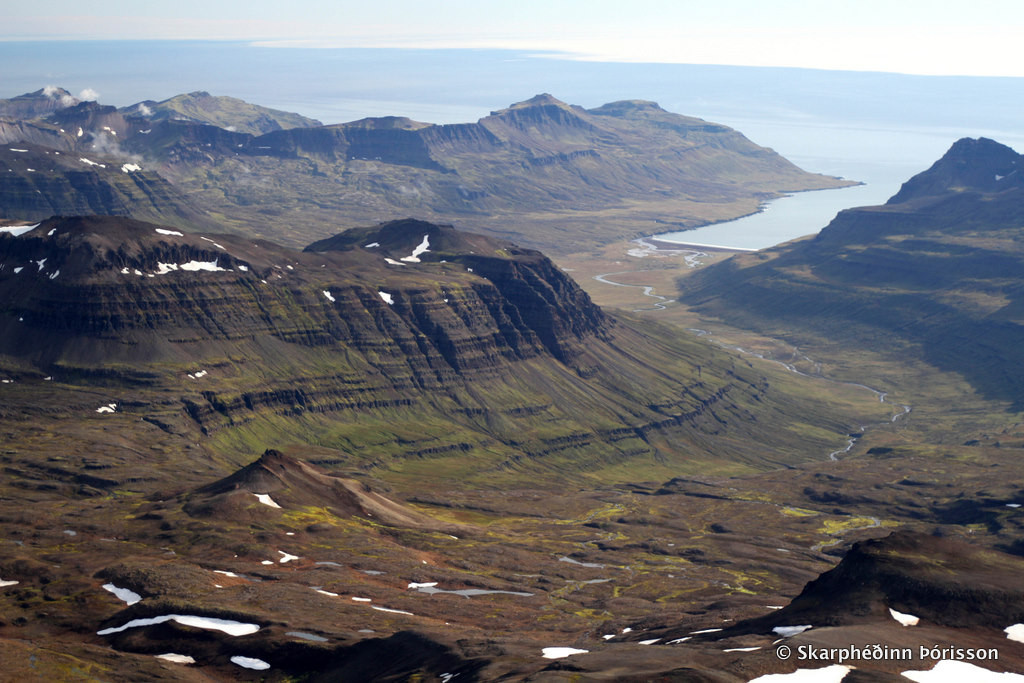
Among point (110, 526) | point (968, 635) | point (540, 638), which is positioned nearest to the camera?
point (968, 635)

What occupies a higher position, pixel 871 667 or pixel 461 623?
pixel 871 667

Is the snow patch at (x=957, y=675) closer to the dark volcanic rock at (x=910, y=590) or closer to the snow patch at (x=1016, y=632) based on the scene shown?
the snow patch at (x=1016, y=632)

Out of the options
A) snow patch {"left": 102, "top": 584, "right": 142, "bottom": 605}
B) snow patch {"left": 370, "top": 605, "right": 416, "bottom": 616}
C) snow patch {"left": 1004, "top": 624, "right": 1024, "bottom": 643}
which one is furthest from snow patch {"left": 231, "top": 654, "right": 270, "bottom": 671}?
snow patch {"left": 1004, "top": 624, "right": 1024, "bottom": 643}

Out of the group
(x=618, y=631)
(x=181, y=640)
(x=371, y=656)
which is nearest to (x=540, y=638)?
(x=618, y=631)

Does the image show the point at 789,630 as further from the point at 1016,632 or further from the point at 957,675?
the point at 1016,632

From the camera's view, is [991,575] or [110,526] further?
[110,526]

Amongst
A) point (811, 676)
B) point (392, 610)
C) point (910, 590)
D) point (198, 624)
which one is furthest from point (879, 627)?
point (198, 624)

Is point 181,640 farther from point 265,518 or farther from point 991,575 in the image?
point 991,575

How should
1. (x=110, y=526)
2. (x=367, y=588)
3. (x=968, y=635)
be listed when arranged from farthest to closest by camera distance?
(x=110, y=526) → (x=367, y=588) → (x=968, y=635)

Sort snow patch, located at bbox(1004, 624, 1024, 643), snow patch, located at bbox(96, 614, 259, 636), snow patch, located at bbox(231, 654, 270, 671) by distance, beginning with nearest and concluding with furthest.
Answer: snow patch, located at bbox(1004, 624, 1024, 643), snow patch, located at bbox(231, 654, 270, 671), snow patch, located at bbox(96, 614, 259, 636)

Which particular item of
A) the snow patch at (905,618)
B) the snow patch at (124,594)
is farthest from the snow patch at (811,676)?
the snow patch at (124,594)

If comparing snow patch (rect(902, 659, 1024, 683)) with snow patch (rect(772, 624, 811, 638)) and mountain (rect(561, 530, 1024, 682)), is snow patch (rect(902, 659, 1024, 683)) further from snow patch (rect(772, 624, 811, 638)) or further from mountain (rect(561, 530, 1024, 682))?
→ snow patch (rect(772, 624, 811, 638))
